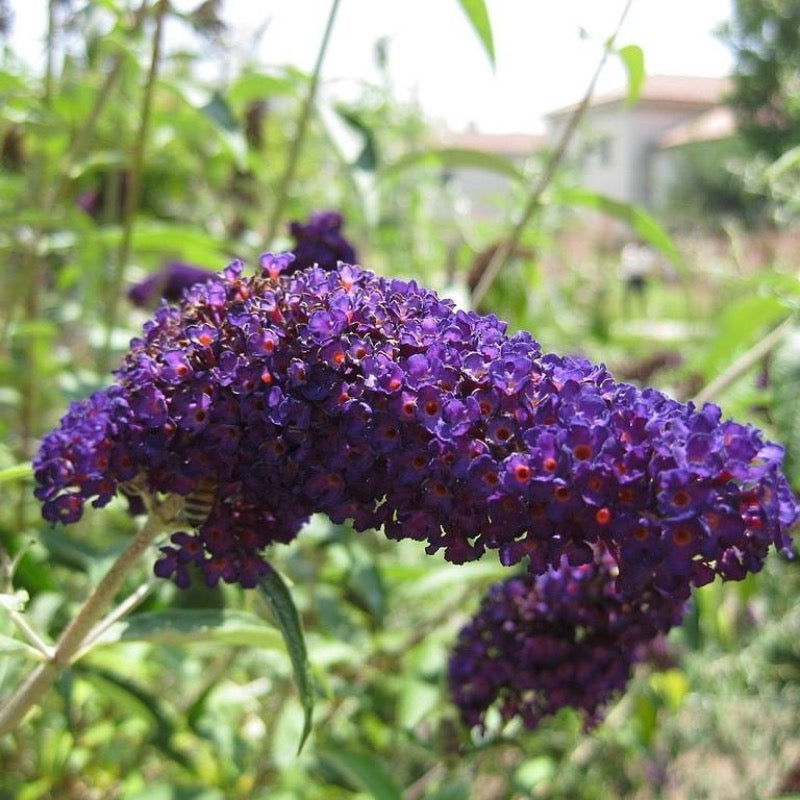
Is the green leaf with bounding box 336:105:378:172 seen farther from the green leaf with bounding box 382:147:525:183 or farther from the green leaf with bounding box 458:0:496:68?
the green leaf with bounding box 458:0:496:68

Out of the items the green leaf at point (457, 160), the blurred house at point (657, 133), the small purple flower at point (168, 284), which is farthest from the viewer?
the blurred house at point (657, 133)

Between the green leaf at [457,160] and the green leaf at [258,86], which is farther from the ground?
the green leaf at [258,86]

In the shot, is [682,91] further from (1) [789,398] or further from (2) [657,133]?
(1) [789,398]

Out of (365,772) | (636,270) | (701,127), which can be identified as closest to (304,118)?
(365,772)

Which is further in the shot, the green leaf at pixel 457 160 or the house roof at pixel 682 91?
the house roof at pixel 682 91

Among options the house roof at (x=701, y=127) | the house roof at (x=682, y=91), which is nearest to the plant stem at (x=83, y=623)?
the house roof at (x=701, y=127)

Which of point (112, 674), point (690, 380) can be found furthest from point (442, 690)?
point (690, 380)

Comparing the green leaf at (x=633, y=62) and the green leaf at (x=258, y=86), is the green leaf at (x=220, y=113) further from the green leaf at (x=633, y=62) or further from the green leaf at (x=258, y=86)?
the green leaf at (x=633, y=62)

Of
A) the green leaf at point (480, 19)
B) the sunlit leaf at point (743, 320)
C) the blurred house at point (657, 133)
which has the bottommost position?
the sunlit leaf at point (743, 320)
